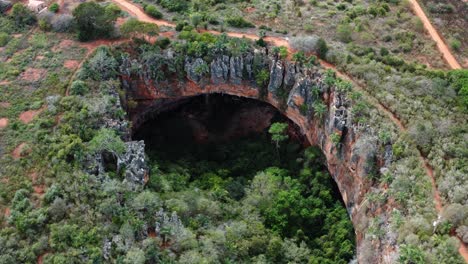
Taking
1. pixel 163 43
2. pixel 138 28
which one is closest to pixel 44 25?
pixel 138 28

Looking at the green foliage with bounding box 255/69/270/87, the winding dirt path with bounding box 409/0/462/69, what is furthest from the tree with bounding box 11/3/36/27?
the winding dirt path with bounding box 409/0/462/69

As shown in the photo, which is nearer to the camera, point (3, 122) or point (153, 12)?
point (3, 122)

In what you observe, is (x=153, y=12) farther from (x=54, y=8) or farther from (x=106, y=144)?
(x=106, y=144)

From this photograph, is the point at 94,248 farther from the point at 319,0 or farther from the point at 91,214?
the point at 319,0

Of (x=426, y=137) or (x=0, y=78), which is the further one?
(x=0, y=78)

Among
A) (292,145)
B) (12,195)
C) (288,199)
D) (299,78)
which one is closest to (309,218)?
(288,199)

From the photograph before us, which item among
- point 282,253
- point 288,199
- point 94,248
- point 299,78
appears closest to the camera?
point 94,248
